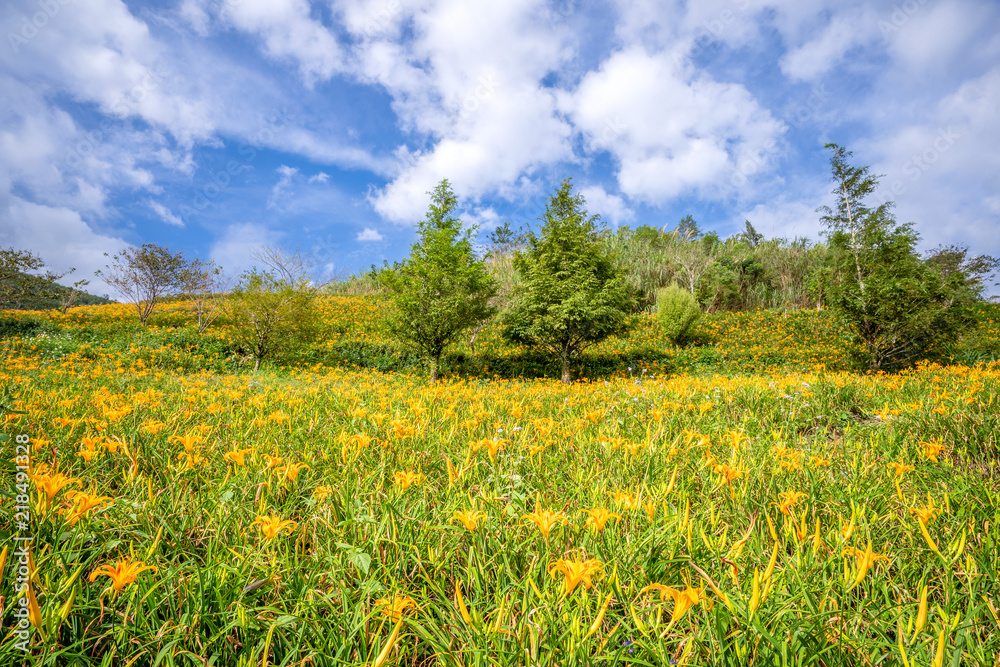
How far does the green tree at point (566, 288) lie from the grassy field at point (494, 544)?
23.2 ft

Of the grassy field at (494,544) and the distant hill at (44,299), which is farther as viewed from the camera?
the distant hill at (44,299)

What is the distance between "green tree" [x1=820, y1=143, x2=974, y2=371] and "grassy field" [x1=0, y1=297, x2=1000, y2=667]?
303 inches

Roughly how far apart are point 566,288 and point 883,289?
772 cm

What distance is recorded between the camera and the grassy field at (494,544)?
104 cm

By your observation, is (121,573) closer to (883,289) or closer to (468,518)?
(468,518)

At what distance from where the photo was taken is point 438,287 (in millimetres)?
10289

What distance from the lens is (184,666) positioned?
40.6 inches

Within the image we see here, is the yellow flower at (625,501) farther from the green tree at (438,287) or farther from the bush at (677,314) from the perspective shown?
the bush at (677,314)

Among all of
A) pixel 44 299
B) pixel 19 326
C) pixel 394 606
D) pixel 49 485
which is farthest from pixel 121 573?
pixel 44 299

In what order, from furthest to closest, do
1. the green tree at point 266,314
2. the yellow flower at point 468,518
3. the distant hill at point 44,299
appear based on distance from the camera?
1. the distant hill at point 44,299
2. the green tree at point 266,314
3. the yellow flower at point 468,518

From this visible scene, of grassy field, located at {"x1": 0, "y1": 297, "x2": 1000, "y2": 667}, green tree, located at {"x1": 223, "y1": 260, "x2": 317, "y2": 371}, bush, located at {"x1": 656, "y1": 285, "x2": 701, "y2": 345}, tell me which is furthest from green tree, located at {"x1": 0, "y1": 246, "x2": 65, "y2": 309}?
bush, located at {"x1": 656, "y1": 285, "x2": 701, "y2": 345}

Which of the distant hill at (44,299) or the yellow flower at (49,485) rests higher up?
the distant hill at (44,299)

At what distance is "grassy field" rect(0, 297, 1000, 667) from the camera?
1045mm

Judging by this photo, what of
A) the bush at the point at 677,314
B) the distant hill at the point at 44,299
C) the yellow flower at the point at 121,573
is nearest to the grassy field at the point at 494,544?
the yellow flower at the point at 121,573
